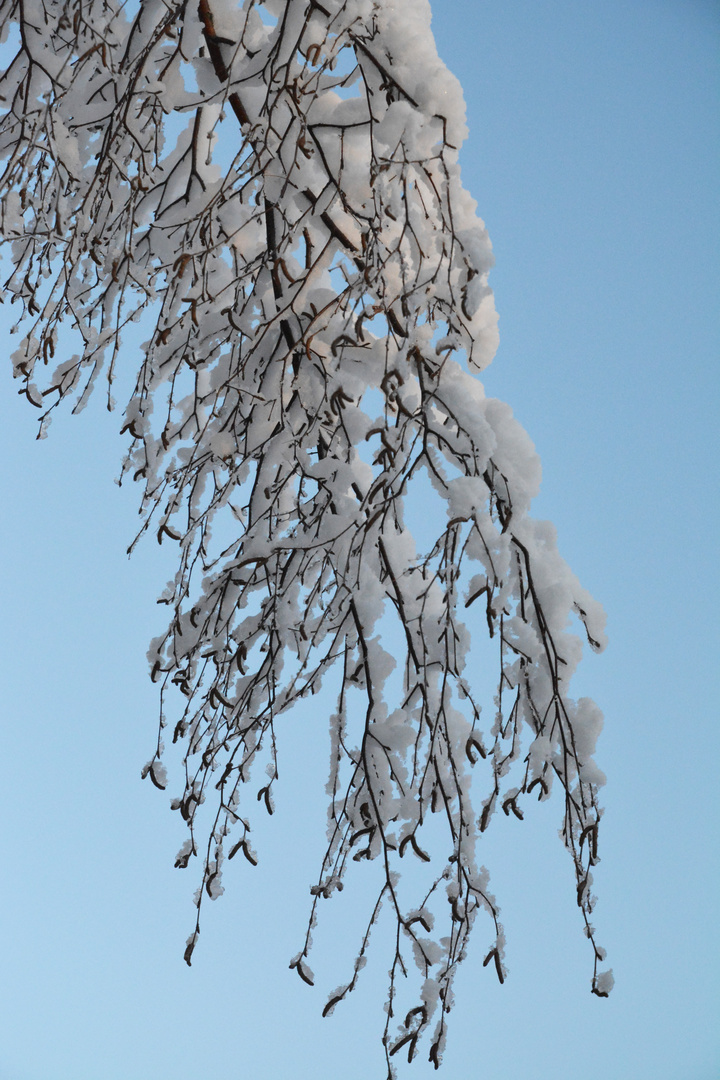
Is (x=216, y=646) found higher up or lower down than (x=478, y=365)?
lower down

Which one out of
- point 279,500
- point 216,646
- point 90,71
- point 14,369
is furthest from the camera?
point 14,369

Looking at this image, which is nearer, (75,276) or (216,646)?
(216,646)

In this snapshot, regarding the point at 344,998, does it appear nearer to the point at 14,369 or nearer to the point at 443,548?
the point at 443,548

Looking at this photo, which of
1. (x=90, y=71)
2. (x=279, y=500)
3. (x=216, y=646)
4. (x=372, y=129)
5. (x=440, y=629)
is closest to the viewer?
(x=372, y=129)

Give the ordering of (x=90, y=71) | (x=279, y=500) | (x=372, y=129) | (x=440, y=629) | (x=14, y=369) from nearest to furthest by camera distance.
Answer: (x=372, y=129) → (x=440, y=629) → (x=279, y=500) → (x=90, y=71) → (x=14, y=369)

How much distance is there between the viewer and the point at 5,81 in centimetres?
192

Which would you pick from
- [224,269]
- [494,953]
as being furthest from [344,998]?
[224,269]

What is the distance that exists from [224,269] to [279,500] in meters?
0.50

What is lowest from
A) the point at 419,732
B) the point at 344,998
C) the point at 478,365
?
the point at 344,998

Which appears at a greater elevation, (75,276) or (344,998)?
(75,276)

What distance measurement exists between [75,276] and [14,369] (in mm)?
274

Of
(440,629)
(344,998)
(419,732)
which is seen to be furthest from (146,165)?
(344,998)

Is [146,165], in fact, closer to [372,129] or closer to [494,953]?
[372,129]

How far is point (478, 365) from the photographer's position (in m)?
1.46
